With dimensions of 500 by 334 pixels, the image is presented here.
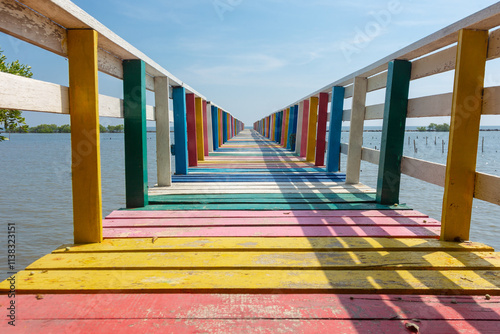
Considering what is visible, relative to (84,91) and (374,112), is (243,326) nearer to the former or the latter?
(84,91)

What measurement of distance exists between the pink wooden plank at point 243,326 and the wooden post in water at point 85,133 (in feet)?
3.17

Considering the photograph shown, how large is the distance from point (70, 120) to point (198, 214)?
1.39m

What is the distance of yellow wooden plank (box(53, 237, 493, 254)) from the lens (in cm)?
220

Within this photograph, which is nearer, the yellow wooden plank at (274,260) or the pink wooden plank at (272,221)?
the yellow wooden plank at (274,260)

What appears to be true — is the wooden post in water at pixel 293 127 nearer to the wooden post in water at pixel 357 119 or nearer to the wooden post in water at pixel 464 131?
the wooden post in water at pixel 357 119

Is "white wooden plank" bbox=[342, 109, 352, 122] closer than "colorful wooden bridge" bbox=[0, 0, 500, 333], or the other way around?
"colorful wooden bridge" bbox=[0, 0, 500, 333]

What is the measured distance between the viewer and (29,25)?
6.08ft

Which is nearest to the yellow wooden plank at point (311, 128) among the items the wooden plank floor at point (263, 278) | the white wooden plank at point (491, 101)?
the wooden plank floor at point (263, 278)

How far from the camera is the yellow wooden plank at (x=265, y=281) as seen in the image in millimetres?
1661

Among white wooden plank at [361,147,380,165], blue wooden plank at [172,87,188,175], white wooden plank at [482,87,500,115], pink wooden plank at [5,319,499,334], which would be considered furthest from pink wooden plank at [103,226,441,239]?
blue wooden plank at [172,87,188,175]

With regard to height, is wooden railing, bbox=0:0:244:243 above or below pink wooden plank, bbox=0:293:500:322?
above

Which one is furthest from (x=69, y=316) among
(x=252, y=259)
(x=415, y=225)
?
(x=415, y=225)

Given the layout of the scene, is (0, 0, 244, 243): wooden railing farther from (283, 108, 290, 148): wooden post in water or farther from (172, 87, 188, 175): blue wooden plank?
(283, 108, 290, 148): wooden post in water

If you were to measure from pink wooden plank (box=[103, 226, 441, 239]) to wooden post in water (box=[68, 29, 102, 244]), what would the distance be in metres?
0.24
